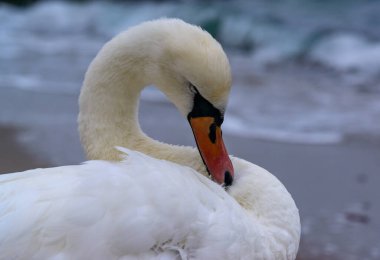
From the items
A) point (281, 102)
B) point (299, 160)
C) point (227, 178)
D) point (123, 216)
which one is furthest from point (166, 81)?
point (281, 102)

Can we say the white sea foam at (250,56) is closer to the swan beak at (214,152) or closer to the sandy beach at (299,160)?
the sandy beach at (299,160)

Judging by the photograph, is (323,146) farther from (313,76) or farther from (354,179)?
(313,76)

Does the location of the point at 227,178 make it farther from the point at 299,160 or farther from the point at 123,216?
the point at 299,160

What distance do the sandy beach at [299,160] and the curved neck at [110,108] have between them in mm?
1436

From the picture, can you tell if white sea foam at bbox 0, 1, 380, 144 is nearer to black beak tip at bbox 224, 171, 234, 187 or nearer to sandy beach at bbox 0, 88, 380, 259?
sandy beach at bbox 0, 88, 380, 259

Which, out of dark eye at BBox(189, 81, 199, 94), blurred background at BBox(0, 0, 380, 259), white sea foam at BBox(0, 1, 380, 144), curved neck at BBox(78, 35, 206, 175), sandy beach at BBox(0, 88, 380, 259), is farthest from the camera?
white sea foam at BBox(0, 1, 380, 144)

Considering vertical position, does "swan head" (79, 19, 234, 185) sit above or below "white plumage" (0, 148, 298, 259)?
above

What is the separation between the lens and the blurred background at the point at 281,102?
530cm

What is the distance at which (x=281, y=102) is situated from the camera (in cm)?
808

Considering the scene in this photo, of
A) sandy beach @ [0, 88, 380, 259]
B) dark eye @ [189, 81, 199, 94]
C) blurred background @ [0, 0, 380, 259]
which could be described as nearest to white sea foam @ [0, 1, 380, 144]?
blurred background @ [0, 0, 380, 259]

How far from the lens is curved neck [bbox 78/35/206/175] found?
334 cm

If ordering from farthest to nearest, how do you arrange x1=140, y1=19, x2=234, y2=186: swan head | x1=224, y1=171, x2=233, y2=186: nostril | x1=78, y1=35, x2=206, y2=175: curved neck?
x1=78, y1=35, x2=206, y2=175: curved neck, x1=224, y1=171, x2=233, y2=186: nostril, x1=140, y1=19, x2=234, y2=186: swan head

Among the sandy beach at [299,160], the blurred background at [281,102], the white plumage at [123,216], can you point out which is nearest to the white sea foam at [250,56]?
the blurred background at [281,102]

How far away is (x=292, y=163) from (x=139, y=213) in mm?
3422
